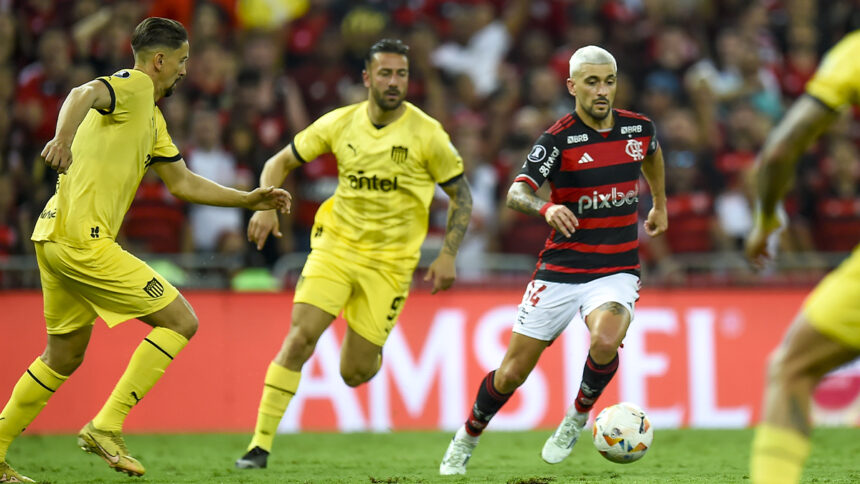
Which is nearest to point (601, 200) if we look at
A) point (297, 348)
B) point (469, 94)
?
point (297, 348)

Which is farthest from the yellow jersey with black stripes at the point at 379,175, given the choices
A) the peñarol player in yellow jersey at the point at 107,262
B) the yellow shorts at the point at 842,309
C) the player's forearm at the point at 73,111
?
the yellow shorts at the point at 842,309

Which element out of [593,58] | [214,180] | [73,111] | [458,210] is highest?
[593,58]

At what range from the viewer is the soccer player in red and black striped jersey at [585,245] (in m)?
7.19

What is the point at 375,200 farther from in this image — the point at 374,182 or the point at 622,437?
the point at 622,437

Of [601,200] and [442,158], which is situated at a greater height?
[442,158]

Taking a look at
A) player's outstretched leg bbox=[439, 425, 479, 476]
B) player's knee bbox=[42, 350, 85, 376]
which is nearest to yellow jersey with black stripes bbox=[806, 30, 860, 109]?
player's outstretched leg bbox=[439, 425, 479, 476]

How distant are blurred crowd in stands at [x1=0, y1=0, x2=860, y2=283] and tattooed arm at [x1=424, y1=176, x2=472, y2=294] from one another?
3.98 meters

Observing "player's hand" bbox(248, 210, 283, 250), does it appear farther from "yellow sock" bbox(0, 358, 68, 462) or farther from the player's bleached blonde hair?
the player's bleached blonde hair

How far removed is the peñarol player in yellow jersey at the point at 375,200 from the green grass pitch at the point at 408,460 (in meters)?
0.77

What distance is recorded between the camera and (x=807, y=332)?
13.5ft

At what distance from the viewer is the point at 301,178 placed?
12.7 m

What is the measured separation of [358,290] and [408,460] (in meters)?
1.39

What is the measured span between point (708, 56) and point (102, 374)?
30.5 ft

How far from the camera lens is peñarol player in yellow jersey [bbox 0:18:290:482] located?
6.63m
